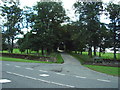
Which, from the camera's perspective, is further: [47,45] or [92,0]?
[47,45]

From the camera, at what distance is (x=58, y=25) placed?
33594mm

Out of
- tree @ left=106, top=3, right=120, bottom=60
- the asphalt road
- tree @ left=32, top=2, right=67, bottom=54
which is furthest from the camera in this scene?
tree @ left=32, top=2, right=67, bottom=54

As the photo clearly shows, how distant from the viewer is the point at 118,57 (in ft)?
73.8

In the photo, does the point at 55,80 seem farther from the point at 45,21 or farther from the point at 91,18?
the point at 45,21

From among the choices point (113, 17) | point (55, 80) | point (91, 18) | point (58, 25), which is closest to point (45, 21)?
point (58, 25)

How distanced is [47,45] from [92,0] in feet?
41.5

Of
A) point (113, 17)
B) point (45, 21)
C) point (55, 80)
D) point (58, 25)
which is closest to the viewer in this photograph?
point (55, 80)

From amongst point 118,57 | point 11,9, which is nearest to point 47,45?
point 11,9

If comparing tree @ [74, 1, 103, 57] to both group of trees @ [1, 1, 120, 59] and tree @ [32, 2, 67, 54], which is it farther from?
tree @ [32, 2, 67, 54]

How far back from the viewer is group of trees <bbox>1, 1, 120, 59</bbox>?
21.2 m

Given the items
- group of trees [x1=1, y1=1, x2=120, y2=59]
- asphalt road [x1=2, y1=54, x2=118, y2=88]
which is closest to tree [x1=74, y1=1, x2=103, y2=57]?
group of trees [x1=1, y1=1, x2=120, y2=59]

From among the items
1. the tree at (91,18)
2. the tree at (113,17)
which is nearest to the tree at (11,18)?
the tree at (91,18)

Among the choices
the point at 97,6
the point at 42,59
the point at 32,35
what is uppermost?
the point at 97,6

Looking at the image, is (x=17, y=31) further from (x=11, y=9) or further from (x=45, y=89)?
Result: (x=45, y=89)
